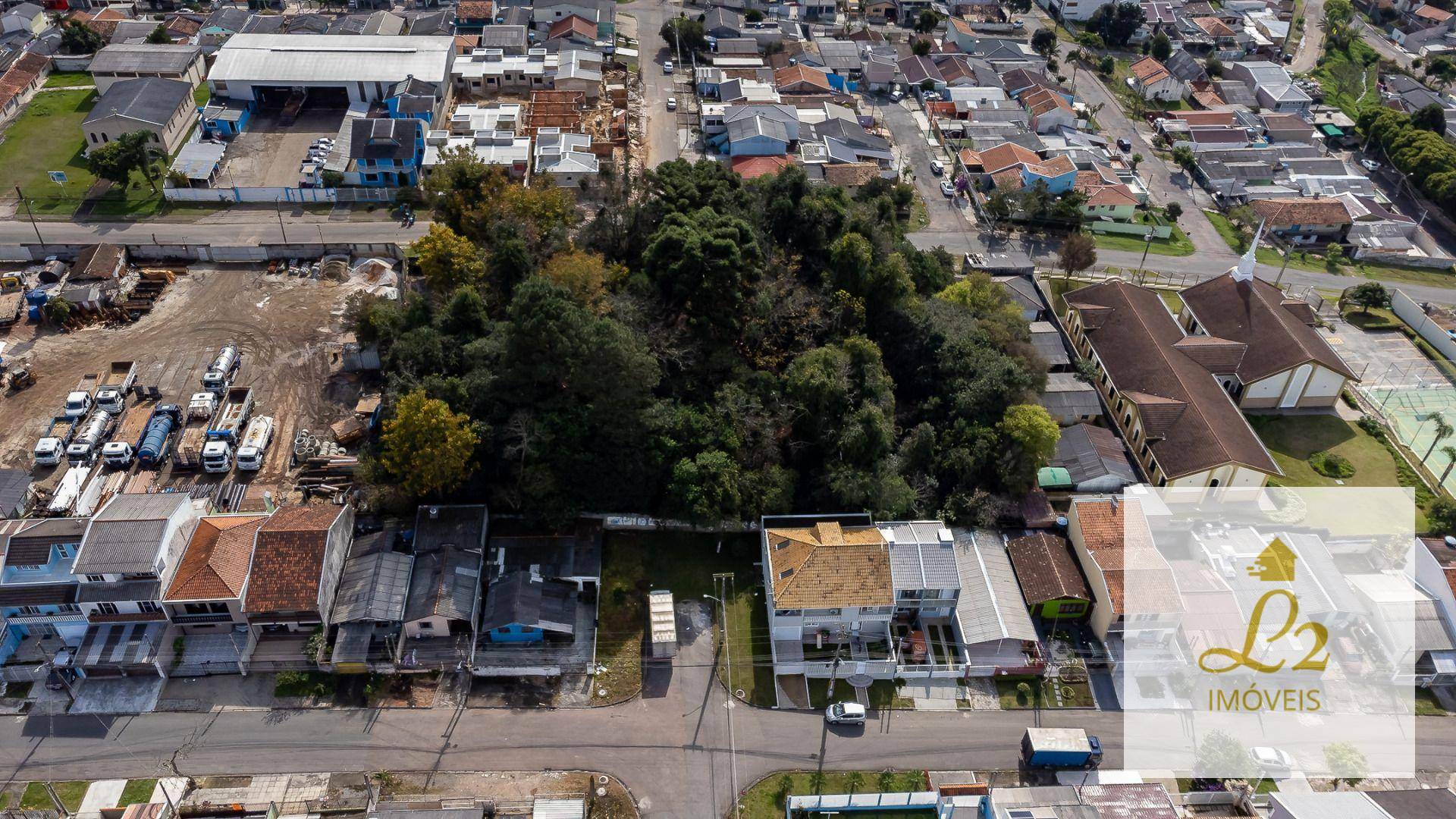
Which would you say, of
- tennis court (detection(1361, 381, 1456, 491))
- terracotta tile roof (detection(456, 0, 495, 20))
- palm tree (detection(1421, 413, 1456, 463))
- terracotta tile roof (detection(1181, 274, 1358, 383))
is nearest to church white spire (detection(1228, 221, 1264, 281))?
terracotta tile roof (detection(1181, 274, 1358, 383))

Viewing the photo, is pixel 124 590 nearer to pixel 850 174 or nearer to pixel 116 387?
pixel 116 387

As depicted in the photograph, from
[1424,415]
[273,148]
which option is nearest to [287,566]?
[273,148]

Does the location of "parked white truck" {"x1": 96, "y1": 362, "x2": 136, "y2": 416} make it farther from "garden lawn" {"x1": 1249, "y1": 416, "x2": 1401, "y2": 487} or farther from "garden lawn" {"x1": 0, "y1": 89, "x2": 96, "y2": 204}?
"garden lawn" {"x1": 1249, "y1": 416, "x2": 1401, "y2": 487}

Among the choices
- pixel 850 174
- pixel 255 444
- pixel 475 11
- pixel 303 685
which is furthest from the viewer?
pixel 475 11

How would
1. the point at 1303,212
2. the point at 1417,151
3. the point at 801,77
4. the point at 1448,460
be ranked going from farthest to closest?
the point at 801,77
the point at 1417,151
the point at 1303,212
the point at 1448,460

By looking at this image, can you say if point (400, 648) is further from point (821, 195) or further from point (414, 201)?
point (414, 201)

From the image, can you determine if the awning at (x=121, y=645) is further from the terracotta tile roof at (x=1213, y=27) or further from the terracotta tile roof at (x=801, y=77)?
the terracotta tile roof at (x=1213, y=27)

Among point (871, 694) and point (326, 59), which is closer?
point (871, 694)
